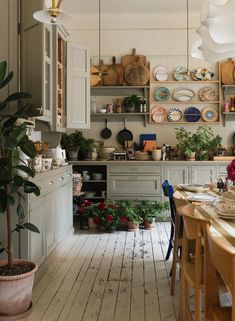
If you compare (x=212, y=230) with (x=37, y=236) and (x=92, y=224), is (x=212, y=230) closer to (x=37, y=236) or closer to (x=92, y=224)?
(x=37, y=236)

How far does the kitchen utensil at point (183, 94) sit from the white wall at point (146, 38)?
1.41ft

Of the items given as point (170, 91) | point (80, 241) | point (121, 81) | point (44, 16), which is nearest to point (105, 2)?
point (121, 81)

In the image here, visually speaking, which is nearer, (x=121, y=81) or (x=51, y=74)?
(x=51, y=74)

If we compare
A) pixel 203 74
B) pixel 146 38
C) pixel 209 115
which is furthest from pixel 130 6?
pixel 209 115

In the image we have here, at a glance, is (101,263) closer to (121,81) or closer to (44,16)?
(44,16)

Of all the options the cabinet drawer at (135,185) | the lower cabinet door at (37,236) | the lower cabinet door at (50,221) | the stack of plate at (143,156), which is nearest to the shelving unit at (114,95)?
the stack of plate at (143,156)

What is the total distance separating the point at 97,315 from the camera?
2.57 meters

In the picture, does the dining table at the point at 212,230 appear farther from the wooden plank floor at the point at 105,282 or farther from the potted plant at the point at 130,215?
the potted plant at the point at 130,215

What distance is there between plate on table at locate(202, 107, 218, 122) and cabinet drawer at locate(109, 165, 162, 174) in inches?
48.6

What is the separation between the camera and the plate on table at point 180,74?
5.96 meters

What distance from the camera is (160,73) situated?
6004 mm

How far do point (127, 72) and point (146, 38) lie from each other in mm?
688

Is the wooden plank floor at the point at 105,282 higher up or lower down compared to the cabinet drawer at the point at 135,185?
lower down

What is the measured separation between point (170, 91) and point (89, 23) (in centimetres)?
178
